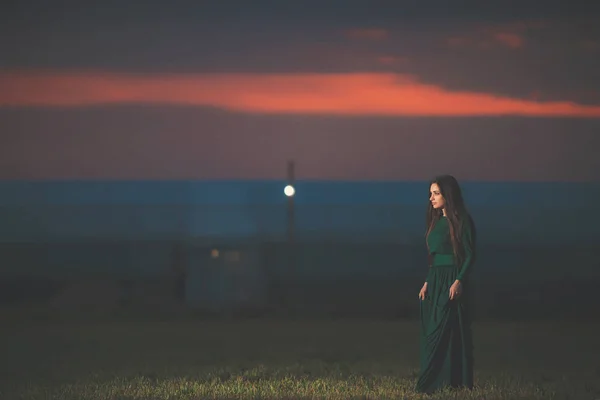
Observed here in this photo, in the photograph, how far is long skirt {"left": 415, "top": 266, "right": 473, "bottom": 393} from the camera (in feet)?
35.6

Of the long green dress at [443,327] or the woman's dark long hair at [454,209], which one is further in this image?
the long green dress at [443,327]

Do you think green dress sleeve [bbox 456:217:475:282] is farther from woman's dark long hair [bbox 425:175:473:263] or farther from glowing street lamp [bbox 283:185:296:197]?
glowing street lamp [bbox 283:185:296:197]

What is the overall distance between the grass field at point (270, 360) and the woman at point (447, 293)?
0.34 meters

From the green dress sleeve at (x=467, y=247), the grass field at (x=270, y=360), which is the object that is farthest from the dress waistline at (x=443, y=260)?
the grass field at (x=270, y=360)

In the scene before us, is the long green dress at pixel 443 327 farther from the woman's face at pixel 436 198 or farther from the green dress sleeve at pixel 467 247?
the woman's face at pixel 436 198

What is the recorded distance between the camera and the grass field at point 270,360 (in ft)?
37.2

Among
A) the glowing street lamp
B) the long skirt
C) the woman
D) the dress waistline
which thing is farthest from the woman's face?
the glowing street lamp

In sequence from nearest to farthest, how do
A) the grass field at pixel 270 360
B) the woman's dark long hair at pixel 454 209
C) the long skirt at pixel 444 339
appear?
the woman's dark long hair at pixel 454 209 → the long skirt at pixel 444 339 → the grass field at pixel 270 360

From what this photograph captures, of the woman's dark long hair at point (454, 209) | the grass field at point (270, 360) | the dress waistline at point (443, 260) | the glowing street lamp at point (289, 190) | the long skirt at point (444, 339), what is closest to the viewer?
the woman's dark long hair at point (454, 209)

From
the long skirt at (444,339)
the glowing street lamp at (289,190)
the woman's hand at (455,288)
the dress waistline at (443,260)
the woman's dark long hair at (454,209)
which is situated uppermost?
the glowing street lamp at (289,190)

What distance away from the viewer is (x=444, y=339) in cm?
1093

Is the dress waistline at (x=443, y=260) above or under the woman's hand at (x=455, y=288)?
above

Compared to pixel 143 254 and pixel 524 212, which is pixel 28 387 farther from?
pixel 524 212

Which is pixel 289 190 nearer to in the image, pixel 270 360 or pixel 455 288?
pixel 270 360
